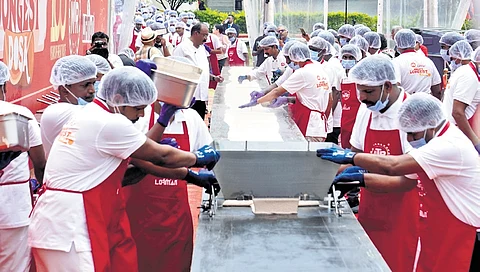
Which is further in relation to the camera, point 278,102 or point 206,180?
point 278,102

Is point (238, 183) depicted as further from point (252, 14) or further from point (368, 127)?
point (252, 14)

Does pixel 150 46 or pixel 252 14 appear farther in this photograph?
pixel 252 14

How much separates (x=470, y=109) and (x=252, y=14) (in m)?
14.0

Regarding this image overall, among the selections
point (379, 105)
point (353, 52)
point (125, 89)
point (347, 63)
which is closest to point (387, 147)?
point (379, 105)

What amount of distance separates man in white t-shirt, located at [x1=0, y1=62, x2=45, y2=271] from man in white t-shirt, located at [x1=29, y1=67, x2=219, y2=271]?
0.47 m

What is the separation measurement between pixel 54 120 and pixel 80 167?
78 centimetres

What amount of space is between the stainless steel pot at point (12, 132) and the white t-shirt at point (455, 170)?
1961mm

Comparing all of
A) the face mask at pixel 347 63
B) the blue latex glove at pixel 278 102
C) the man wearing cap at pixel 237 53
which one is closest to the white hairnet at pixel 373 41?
the face mask at pixel 347 63

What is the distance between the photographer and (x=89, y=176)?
334cm

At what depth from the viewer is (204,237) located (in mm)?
3338

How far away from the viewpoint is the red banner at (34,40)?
531 centimetres

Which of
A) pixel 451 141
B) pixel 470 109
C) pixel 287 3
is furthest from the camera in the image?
pixel 287 3

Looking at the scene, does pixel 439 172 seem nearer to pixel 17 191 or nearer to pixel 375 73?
pixel 375 73

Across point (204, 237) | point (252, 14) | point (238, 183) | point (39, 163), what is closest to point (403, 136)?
point (238, 183)
